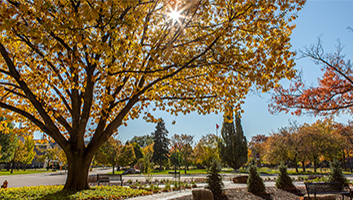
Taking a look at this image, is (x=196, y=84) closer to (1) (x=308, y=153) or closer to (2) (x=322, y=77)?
(2) (x=322, y=77)

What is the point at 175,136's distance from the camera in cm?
3878

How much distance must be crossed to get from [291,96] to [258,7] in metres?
8.08

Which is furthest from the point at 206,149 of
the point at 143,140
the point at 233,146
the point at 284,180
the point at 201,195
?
the point at 143,140

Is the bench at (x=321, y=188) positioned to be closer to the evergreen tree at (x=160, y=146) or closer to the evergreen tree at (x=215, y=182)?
the evergreen tree at (x=215, y=182)

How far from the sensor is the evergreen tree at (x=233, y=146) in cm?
2825

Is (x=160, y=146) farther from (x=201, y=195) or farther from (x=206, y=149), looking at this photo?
(x=201, y=195)

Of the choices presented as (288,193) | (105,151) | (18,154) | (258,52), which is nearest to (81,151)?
(258,52)

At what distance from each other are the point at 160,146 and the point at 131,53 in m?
35.8

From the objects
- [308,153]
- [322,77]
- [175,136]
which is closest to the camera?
[322,77]

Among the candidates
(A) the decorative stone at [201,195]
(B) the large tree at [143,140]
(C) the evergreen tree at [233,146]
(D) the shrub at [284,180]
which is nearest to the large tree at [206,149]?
(C) the evergreen tree at [233,146]

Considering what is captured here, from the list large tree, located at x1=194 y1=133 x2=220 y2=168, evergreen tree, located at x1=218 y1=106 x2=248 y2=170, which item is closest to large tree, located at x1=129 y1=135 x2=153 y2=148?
large tree, located at x1=194 y1=133 x2=220 y2=168

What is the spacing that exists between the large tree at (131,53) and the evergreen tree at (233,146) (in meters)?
22.2

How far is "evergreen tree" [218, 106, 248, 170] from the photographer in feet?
92.7

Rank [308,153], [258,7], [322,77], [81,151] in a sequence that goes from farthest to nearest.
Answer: [308,153] < [322,77] < [81,151] < [258,7]
